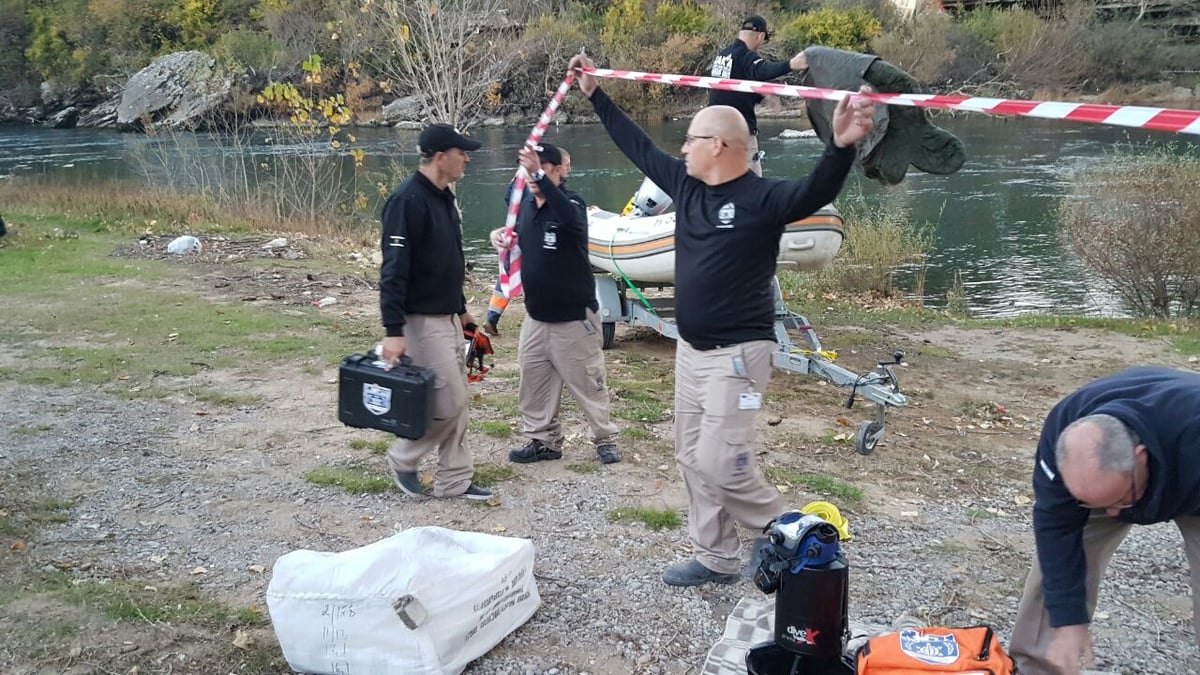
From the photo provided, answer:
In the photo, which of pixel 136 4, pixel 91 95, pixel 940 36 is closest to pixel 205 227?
pixel 940 36

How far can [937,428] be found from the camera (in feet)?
22.5

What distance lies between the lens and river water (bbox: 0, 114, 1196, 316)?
1589 cm

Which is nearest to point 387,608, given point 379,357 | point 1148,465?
point 379,357

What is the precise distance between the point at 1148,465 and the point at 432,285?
3.22 m

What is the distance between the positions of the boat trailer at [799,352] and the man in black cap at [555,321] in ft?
3.59

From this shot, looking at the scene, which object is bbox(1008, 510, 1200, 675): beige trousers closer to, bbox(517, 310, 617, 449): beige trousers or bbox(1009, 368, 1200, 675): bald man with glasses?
bbox(1009, 368, 1200, 675): bald man with glasses

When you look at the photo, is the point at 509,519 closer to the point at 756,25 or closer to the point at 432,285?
the point at 432,285

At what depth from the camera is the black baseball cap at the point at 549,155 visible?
5.48m

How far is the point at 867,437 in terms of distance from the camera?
19.9 ft

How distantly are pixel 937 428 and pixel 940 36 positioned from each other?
37.8 m

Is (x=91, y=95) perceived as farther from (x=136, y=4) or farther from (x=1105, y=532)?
(x=1105, y=532)

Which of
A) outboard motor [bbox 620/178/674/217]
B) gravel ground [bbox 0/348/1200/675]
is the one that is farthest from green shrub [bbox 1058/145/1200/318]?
gravel ground [bbox 0/348/1200/675]

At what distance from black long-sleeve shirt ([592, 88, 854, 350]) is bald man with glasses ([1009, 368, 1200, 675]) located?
4.42 ft

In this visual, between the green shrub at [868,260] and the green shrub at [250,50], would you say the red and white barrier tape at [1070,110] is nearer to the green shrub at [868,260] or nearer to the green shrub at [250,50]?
the green shrub at [868,260]
